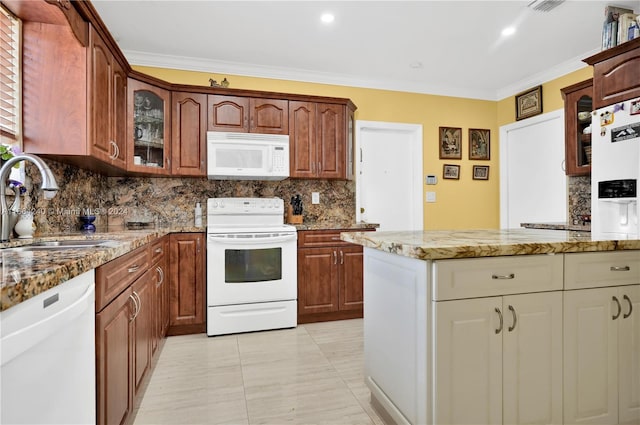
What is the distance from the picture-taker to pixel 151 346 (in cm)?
219

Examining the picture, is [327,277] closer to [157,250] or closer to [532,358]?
[157,250]

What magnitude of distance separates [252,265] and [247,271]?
0.23 ft

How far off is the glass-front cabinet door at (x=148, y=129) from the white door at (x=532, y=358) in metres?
3.02

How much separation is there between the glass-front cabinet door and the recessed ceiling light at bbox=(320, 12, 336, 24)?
160cm

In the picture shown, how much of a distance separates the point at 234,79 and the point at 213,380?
2.99 meters

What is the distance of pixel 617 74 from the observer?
2324 mm

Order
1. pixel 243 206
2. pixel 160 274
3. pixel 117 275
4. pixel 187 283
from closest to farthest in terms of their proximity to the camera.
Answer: pixel 117 275
pixel 160 274
pixel 187 283
pixel 243 206

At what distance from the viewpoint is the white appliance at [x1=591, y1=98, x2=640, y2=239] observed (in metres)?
2.16

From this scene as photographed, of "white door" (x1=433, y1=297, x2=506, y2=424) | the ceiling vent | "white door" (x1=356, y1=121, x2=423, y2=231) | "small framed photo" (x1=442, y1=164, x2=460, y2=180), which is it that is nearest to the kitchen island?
"white door" (x1=433, y1=297, x2=506, y2=424)

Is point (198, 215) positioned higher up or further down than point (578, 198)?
further down

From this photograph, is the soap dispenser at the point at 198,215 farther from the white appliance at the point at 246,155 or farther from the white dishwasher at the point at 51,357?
the white dishwasher at the point at 51,357

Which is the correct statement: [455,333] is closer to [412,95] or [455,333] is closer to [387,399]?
[387,399]

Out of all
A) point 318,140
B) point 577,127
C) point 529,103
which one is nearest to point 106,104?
point 318,140

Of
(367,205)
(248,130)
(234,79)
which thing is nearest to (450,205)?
(367,205)
